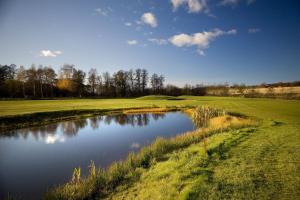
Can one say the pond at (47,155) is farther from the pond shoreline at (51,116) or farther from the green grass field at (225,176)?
the green grass field at (225,176)

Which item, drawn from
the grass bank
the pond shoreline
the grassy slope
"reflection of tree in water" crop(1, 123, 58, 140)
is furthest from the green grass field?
the pond shoreline

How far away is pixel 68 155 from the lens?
13617mm

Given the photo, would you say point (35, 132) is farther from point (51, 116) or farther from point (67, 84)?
point (67, 84)

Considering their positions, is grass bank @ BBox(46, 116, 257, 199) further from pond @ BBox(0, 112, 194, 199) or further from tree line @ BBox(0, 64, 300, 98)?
tree line @ BBox(0, 64, 300, 98)

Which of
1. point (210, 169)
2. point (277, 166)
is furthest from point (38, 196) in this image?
point (277, 166)

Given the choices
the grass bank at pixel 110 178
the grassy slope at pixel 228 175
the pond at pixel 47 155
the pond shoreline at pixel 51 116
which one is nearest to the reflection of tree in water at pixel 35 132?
the pond at pixel 47 155

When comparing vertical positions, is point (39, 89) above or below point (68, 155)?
above

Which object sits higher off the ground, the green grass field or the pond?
the green grass field

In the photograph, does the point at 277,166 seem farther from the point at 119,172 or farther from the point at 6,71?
the point at 6,71

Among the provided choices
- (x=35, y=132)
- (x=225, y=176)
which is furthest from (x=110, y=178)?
(x=35, y=132)

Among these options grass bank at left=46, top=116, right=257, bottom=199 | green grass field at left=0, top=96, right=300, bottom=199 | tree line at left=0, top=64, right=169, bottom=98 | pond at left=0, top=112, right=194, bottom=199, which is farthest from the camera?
tree line at left=0, top=64, right=169, bottom=98

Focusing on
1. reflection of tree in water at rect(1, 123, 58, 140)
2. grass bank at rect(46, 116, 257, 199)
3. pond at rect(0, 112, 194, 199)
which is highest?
grass bank at rect(46, 116, 257, 199)

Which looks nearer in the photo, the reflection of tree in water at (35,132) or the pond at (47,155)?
the pond at (47,155)

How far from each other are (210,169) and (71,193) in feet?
18.3
